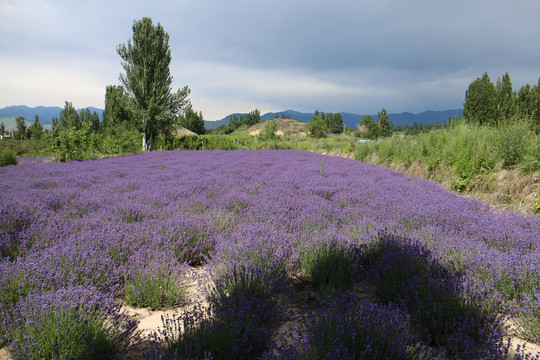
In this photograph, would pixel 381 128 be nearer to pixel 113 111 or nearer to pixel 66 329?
pixel 113 111

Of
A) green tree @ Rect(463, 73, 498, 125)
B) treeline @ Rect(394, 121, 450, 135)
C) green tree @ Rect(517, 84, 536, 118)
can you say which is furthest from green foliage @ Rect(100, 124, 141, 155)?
green tree @ Rect(517, 84, 536, 118)

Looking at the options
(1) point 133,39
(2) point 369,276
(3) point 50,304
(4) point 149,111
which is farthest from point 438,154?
(1) point 133,39

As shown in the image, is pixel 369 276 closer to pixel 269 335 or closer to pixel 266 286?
pixel 266 286

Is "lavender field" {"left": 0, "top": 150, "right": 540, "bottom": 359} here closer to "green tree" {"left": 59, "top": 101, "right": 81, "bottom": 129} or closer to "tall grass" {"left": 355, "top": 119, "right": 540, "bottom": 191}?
"tall grass" {"left": 355, "top": 119, "right": 540, "bottom": 191}

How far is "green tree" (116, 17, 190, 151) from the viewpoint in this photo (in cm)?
2484

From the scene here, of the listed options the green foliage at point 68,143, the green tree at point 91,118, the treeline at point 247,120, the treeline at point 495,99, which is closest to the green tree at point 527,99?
the treeline at point 495,99

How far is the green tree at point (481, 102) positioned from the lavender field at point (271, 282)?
39.4 metres

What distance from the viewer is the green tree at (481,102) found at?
3409cm

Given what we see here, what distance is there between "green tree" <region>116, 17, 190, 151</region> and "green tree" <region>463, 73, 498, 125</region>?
36266 millimetres

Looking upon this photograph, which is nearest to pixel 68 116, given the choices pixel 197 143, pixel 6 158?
pixel 197 143

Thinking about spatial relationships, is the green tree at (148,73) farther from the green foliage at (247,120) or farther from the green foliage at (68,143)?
the green foliage at (247,120)

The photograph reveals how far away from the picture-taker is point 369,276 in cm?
243

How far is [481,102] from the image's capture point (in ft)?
116

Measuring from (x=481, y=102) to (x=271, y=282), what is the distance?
1767 inches
